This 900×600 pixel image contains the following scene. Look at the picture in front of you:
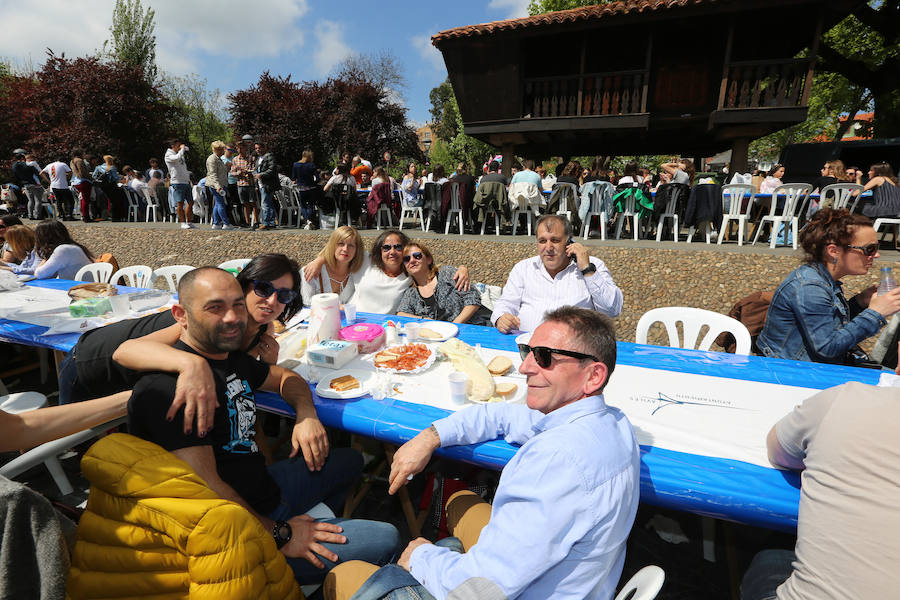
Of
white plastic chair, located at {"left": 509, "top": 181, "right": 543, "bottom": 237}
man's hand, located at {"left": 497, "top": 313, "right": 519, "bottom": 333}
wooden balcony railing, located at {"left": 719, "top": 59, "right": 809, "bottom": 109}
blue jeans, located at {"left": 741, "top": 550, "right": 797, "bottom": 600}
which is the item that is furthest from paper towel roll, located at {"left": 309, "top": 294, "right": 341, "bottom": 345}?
wooden balcony railing, located at {"left": 719, "top": 59, "right": 809, "bottom": 109}

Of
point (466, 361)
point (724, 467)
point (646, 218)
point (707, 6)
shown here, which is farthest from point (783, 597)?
point (707, 6)

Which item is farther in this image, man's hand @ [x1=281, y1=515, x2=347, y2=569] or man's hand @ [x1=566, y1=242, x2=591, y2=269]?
man's hand @ [x1=566, y1=242, x2=591, y2=269]

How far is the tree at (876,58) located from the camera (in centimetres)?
1266

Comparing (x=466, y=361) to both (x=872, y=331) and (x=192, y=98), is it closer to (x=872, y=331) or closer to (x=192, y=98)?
(x=872, y=331)

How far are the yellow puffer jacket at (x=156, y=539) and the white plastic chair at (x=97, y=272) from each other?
4.94 metres

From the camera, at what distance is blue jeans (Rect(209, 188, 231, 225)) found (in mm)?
9398

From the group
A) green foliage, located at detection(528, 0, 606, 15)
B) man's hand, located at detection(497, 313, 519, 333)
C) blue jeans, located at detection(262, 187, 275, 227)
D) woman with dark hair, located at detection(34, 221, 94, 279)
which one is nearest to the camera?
man's hand, located at detection(497, 313, 519, 333)

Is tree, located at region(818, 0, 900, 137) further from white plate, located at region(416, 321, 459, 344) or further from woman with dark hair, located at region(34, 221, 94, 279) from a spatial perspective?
woman with dark hair, located at region(34, 221, 94, 279)

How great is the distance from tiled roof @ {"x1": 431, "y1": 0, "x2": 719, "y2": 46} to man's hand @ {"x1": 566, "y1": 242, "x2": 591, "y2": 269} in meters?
10.2

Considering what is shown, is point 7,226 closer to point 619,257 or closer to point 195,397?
point 195,397

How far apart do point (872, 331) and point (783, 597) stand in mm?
1978

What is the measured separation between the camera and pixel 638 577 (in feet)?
3.79

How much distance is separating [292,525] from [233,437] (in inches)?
17.5

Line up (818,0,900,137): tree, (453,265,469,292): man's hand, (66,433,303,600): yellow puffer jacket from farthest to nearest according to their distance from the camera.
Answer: (818,0,900,137): tree < (453,265,469,292): man's hand < (66,433,303,600): yellow puffer jacket
